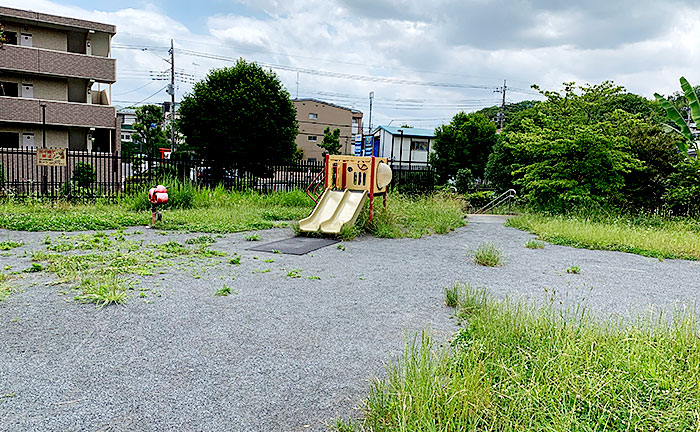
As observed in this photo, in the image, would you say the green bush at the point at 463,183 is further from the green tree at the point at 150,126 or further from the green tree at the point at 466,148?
the green tree at the point at 150,126

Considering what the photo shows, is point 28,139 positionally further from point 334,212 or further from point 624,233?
point 624,233

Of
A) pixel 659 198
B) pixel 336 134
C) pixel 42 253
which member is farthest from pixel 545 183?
pixel 336 134

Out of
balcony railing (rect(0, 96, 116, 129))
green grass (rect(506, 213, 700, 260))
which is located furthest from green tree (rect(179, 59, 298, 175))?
green grass (rect(506, 213, 700, 260))

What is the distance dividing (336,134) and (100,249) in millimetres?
39120

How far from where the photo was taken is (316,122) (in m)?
60.2

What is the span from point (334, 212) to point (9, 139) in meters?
22.1

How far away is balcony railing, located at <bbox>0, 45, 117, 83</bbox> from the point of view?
23.4 metres

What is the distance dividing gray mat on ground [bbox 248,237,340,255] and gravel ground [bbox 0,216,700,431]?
44cm

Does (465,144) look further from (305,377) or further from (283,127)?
(305,377)

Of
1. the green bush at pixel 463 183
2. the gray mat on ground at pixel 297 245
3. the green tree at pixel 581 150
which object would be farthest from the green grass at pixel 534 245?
the green bush at pixel 463 183

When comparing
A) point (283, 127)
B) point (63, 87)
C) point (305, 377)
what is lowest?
point (305, 377)

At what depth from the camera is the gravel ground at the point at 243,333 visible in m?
2.88

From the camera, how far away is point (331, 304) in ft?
16.8

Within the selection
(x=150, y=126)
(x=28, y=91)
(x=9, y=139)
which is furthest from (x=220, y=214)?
(x=150, y=126)
